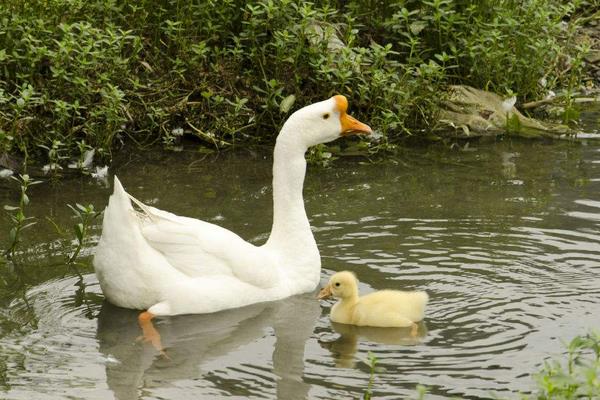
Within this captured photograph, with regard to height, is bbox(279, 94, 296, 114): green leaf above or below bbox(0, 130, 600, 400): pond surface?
above

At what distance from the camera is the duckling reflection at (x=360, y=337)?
7.09m

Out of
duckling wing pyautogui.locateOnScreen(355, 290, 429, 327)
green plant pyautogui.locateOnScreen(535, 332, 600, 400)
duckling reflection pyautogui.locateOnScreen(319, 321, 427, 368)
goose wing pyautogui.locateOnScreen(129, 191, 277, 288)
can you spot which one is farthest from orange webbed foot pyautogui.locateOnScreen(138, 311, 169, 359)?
green plant pyautogui.locateOnScreen(535, 332, 600, 400)

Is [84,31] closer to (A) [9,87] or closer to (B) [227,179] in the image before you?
(A) [9,87]

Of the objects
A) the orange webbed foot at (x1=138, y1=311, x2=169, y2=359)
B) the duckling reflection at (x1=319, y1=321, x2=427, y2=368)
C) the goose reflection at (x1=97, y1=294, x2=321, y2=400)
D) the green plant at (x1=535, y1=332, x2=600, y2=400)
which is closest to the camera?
the green plant at (x1=535, y1=332, x2=600, y2=400)

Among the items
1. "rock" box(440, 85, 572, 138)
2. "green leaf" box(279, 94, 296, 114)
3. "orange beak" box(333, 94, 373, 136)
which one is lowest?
"rock" box(440, 85, 572, 138)

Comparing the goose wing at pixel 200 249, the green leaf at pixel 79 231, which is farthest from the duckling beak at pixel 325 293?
the green leaf at pixel 79 231

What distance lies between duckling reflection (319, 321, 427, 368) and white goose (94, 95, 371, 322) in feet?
2.00

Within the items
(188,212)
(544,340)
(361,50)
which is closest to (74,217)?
(188,212)

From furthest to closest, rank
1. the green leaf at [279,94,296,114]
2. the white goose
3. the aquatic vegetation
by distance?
the green leaf at [279,94,296,114], the aquatic vegetation, the white goose

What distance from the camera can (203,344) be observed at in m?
7.29

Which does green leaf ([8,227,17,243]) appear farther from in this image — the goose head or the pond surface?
the goose head

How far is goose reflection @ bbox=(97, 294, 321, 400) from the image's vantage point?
663cm

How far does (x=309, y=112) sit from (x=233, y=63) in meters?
3.48

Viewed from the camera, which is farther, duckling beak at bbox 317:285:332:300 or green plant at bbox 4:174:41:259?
green plant at bbox 4:174:41:259
